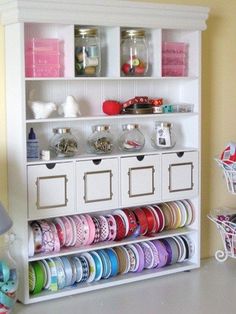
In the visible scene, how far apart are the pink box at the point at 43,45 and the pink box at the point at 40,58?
0.05ft

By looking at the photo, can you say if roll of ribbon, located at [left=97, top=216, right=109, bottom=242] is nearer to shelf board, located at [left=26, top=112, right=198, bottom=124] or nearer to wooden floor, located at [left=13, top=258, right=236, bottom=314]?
wooden floor, located at [left=13, top=258, right=236, bottom=314]

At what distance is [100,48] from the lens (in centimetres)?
250

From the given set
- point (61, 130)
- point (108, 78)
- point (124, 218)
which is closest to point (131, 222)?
point (124, 218)

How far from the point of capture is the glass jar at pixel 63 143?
7.95 ft

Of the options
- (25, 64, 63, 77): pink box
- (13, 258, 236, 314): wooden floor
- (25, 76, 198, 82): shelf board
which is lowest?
(13, 258, 236, 314): wooden floor

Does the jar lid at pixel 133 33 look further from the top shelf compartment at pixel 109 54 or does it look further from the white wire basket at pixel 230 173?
the white wire basket at pixel 230 173

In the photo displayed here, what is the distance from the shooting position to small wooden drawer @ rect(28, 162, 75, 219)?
91.3 inches

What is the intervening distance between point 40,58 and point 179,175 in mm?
766

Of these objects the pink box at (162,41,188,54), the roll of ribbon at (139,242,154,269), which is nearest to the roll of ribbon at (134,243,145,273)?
the roll of ribbon at (139,242,154,269)

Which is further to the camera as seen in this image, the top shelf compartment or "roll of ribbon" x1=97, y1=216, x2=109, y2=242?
"roll of ribbon" x1=97, y1=216, x2=109, y2=242

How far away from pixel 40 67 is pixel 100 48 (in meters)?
0.28

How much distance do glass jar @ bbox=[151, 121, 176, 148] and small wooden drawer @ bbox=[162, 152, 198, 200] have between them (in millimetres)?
49

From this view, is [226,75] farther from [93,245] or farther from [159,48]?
[93,245]

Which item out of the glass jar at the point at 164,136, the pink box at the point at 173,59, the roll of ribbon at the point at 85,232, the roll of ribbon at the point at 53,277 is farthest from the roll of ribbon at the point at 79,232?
the pink box at the point at 173,59
